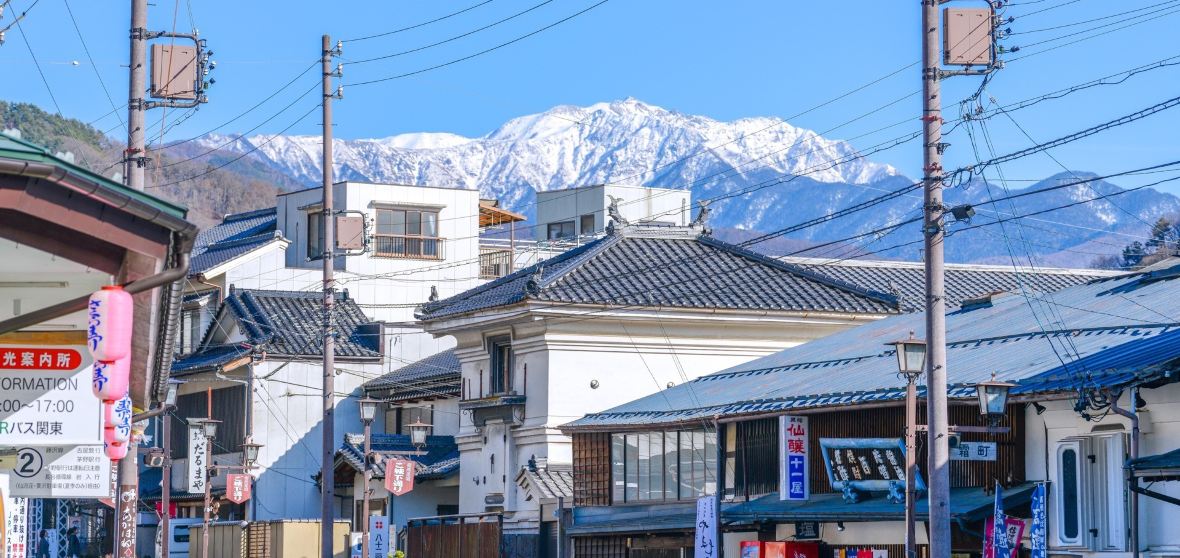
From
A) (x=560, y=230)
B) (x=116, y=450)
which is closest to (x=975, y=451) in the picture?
(x=116, y=450)

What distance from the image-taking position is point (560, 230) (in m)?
70.2

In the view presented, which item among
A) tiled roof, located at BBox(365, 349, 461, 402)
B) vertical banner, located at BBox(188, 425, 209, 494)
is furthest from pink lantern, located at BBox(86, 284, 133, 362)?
vertical banner, located at BBox(188, 425, 209, 494)

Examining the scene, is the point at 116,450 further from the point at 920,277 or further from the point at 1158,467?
the point at 920,277

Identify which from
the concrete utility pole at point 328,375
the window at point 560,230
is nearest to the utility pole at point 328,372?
the concrete utility pole at point 328,375

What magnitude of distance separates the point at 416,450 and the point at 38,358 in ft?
99.5

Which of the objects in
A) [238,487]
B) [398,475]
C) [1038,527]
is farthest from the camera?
[238,487]

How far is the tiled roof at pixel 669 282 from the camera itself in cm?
3734

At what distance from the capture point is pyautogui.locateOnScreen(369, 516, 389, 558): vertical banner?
35.6m

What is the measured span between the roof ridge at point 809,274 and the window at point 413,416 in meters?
11.2

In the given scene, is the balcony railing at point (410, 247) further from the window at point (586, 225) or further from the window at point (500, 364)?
the window at point (500, 364)

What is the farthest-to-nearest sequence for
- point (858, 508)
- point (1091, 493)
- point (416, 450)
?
point (416, 450), point (858, 508), point (1091, 493)

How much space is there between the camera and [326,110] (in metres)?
36.8

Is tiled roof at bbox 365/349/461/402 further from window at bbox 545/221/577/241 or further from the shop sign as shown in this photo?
the shop sign

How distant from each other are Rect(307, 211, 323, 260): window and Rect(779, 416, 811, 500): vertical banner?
33.9 meters
